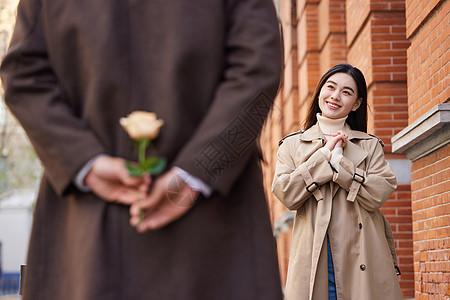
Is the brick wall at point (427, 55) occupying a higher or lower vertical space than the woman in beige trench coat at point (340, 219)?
higher

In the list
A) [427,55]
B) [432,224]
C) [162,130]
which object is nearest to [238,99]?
[162,130]

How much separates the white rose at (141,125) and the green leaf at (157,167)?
2.7 inches

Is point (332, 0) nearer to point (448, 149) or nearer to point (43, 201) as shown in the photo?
point (448, 149)

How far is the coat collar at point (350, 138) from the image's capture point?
15.4ft

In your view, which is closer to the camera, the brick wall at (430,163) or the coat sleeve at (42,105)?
the coat sleeve at (42,105)

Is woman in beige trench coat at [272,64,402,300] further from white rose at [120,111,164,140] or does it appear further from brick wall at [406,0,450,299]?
white rose at [120,111,164,140]

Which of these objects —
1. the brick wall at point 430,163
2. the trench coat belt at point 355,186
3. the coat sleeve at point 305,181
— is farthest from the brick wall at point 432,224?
the coat sleeve at point 305,181

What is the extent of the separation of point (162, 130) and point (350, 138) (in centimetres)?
300

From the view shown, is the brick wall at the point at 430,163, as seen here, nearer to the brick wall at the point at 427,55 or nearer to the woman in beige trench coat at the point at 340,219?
the brick wall at the point at 427,55

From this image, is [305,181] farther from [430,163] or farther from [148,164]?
[148,164]

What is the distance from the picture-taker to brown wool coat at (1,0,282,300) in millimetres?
1951

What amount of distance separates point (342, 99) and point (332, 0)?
231 inches

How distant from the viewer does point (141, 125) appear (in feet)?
6.22

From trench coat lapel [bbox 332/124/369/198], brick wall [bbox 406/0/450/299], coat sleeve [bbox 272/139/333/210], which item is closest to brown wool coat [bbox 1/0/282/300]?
coat sleeve [bbox 272/139/333/210]
